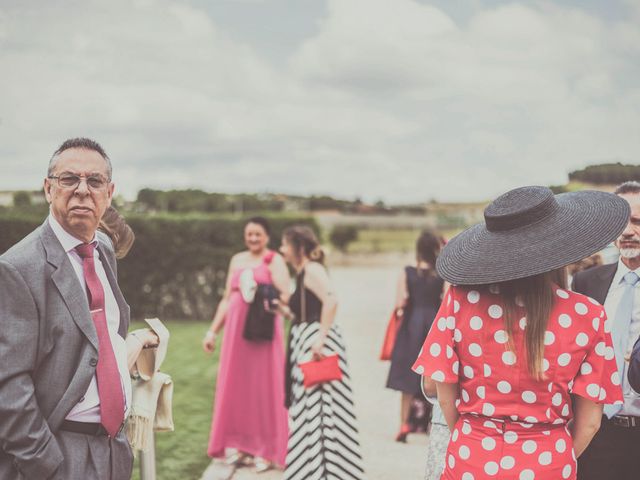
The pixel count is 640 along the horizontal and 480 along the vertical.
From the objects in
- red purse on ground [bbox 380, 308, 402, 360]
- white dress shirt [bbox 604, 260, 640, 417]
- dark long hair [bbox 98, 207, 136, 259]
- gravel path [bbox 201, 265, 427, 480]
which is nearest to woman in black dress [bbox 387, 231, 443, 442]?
red purse on ground [bbox 380, 308, 402, 360]

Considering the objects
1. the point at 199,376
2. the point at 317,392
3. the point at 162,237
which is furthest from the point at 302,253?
the point at 162,237

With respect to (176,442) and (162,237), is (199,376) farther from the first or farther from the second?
(162,237)

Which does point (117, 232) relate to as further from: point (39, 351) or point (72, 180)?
point (39, 351)

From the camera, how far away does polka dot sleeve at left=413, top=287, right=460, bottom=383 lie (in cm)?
242

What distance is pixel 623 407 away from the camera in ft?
9.80

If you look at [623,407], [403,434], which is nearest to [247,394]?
[403,434]

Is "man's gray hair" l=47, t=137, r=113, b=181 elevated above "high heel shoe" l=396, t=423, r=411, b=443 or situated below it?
above

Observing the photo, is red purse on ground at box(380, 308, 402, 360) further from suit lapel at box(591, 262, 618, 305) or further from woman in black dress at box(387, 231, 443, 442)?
suit lapel at box(591, 262, 618, 305)

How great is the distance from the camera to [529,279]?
7.66 feet

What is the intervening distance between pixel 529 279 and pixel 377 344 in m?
11.1

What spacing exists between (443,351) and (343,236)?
41.6 meters

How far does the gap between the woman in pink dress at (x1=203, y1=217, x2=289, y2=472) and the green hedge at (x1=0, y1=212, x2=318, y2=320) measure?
984 centimetres

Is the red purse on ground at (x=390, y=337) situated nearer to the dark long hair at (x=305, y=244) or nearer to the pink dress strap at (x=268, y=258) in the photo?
the pink dress strap at (x=268, y=258)

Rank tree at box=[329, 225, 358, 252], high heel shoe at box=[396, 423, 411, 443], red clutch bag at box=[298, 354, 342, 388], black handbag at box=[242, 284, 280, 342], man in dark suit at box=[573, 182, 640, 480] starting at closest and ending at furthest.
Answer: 1. man in dark suit at box=[573, 182, 640, 480]
2. red clutch bag at box=[298, 354, 342, 388]
3. black handbag at box=[242, 284, 280, 342]
4. high heel shoe at box=[396, 423, 411, 443]
5. tree at box=[329, 225, 358, 252]
